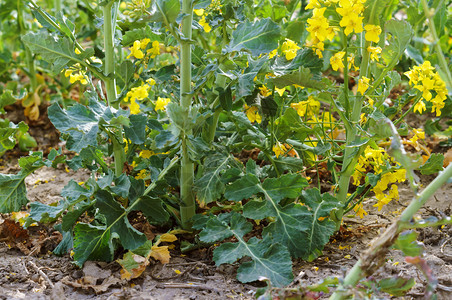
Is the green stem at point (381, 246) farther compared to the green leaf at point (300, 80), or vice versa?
the green leaf at point (300, 80)

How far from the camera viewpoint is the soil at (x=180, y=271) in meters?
1.92

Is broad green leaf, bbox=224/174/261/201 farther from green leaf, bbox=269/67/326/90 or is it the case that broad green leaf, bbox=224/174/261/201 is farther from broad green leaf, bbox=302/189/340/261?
green leaf, bbox=269/67/326/90

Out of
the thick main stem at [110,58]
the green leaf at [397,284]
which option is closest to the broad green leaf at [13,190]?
the thick main stem at [110,58]

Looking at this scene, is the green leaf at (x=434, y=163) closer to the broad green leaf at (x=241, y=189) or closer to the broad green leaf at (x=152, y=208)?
the broad green leaf at (x=241, y=189)

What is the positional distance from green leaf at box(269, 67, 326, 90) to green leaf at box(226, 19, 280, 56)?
0.13 m

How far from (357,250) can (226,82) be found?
98cm

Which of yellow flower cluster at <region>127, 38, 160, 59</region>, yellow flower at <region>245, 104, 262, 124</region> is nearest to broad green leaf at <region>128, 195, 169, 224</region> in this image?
yellow flower at <region>245, 104, 262, 124</region>

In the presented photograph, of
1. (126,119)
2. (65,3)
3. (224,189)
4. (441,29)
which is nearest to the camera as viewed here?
(126,119)

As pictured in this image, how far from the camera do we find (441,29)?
3.27 m

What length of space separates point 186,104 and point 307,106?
66 cm

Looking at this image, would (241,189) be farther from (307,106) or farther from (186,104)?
(307,106)

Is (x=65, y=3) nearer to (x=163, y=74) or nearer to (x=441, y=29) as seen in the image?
(x=163, y=74)

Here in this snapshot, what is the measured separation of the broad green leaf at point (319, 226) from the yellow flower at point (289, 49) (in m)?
0.64

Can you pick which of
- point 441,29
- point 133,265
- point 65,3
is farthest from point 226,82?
point 65,3
